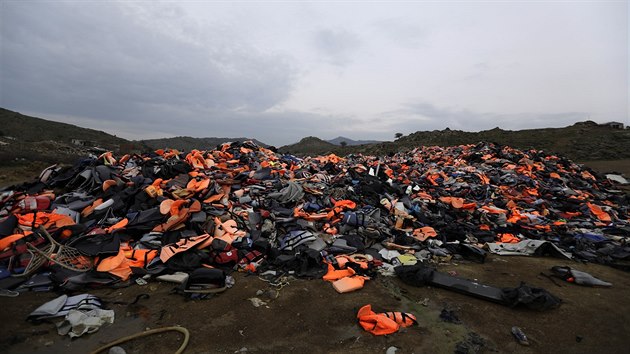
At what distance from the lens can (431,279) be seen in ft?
14.2

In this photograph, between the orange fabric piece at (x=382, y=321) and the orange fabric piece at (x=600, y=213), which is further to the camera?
the orange fabric piece at (x=600, y=213)

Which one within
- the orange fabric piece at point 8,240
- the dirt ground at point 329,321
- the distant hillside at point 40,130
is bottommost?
the dirt ground at point 329,321

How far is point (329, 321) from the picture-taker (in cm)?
350

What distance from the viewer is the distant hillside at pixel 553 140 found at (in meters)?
22.8

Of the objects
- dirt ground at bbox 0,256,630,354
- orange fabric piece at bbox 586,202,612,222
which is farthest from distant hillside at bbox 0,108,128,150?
orange fabric piece at bbox 586,202,612,222

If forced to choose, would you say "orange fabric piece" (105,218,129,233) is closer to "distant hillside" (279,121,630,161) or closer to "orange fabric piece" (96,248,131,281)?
"orange fabric piece" (96,248,131,281)

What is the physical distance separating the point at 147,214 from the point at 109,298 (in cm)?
185

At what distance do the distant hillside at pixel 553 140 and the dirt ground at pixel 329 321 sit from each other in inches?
975

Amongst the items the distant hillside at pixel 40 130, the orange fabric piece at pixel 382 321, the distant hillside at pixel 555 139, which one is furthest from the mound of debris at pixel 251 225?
the distant hillside at pixel 40 130

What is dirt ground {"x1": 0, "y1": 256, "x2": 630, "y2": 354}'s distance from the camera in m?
3.02

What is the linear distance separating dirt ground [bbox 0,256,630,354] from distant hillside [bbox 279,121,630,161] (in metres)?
24.8

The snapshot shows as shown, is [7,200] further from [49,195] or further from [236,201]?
[236,201]

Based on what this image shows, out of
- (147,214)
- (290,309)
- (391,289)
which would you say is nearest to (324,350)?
(290,309)

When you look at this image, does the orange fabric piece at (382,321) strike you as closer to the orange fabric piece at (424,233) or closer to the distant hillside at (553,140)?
the orange fabric piece at (424,233)
